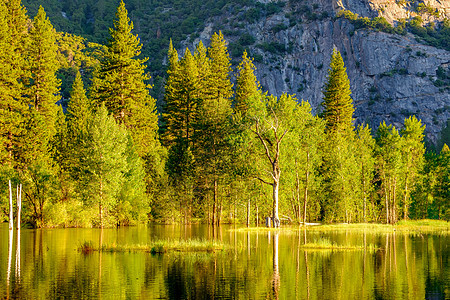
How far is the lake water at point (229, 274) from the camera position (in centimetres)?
2116

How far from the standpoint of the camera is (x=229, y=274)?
83.9 feet

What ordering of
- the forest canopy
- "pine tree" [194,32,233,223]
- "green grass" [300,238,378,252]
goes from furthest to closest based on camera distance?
"pine tree" [194,32,233,223] → the forest canopy → "green grass" [300,238,378,252]

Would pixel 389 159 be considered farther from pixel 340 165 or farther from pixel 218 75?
pixel 218 75

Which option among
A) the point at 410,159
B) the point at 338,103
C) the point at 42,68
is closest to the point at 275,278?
the point at 410,159

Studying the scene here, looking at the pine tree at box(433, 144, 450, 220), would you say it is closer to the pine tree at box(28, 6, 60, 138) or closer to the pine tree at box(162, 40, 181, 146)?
the pine tree at box(162, 40, 181, 146)

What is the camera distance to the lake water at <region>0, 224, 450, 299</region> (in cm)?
2116

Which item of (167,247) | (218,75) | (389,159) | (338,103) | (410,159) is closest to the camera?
(167,247)

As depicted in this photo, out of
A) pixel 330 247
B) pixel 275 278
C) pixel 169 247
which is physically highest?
pixel 169 247

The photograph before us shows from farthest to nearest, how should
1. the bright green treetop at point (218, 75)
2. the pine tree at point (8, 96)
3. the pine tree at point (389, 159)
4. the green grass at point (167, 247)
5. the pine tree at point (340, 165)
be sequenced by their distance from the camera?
the bright green treetop at point (218, 75), the pine tree at point (389, 159), the pine tree at point (340, 165), the pine tree at point (8, 96), the green grass at point (167, 247)

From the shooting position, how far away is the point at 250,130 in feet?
195

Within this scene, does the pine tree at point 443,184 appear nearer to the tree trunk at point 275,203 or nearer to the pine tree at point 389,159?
the pine tree at point 389,159

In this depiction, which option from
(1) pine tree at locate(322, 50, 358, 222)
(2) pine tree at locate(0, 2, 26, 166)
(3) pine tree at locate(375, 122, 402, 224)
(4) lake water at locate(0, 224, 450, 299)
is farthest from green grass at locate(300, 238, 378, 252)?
(2) pine tree at locate(0, 2, 26, 166)

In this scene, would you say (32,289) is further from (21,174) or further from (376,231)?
(376,231)

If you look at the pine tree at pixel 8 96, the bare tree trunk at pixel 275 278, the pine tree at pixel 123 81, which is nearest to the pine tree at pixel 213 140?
the pine tree at pixel 123 81
